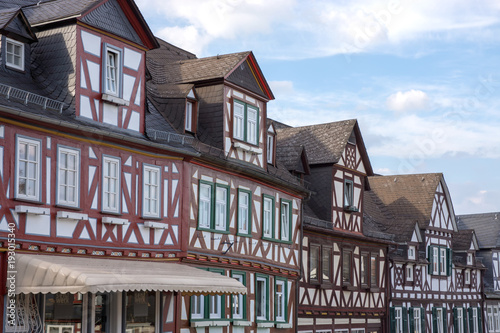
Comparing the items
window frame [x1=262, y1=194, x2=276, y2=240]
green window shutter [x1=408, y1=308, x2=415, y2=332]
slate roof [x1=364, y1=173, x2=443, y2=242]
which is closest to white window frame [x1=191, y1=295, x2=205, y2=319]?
window frame [x1=262, y1=194, x2=276, y2=240]

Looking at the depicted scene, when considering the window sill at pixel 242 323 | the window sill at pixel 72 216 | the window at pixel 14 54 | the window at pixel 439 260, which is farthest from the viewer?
the window at pixel 439 260

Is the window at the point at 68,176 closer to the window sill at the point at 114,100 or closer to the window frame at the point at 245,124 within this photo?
the window sill at the point at 114,100

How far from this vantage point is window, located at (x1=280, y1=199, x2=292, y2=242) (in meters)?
29.3

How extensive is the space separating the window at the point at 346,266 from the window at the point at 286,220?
20.5 feet

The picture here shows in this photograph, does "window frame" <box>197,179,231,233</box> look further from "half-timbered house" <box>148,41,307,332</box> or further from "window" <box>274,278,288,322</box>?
"window" <box>274,278,288,322</box>

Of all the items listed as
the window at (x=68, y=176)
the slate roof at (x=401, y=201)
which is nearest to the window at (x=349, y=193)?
the slate roof at (x=401, y=201)

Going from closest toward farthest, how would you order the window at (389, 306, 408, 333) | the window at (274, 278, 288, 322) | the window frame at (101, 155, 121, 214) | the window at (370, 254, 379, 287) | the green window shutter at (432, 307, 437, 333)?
the window frame at (101, 155, 121, 214) < the window at (274, 278, 288, 322) < the window at (370, 254, 379, 287) < the window at (389, 306, 408, 333) < the green window shutter at (432, 307, 437, 333)

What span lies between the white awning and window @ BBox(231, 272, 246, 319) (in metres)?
5.17

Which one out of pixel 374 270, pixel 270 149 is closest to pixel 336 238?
pixel 374 270

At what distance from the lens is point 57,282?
1698cm

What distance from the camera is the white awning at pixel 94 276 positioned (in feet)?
55.6

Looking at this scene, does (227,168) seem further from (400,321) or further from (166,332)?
(400,321)

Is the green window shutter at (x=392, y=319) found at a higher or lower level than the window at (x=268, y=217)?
lower

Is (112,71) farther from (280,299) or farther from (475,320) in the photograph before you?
(475,320)
